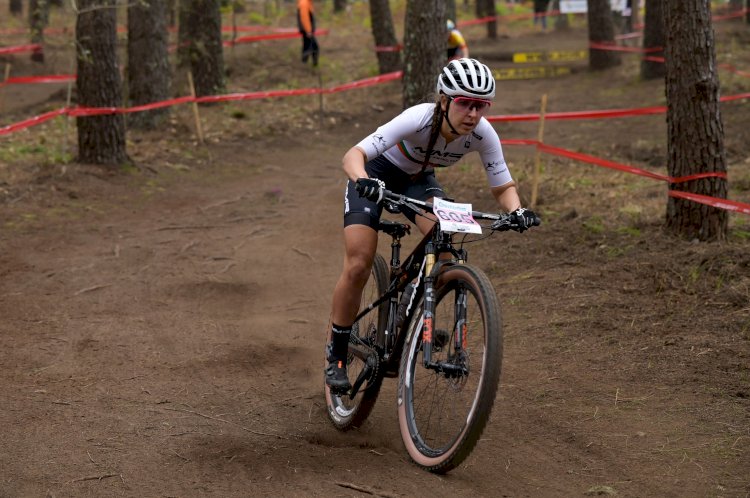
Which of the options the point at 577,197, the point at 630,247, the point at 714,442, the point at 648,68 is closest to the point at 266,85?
the point at 648,68

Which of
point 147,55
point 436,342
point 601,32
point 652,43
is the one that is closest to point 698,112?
point 436,342

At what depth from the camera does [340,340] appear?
5.52 metres

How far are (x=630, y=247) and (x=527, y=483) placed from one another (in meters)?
4.23

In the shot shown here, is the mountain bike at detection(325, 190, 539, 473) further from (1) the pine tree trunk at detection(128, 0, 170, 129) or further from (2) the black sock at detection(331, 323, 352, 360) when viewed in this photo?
(1) the pine tree trunk at detection(128, 0, 170, 129)

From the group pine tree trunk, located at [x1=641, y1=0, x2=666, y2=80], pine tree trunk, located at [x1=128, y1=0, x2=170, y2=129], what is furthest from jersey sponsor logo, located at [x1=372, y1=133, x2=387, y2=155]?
pine tree trunk, located at [x1=641, y1=0, x2=666, y2=80]

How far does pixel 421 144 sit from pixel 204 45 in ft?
46.2

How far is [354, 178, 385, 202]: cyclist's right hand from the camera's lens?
14.9ft

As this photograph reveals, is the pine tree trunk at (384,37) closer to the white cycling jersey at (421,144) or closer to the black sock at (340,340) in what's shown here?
the white cycling jersey at (421,144)

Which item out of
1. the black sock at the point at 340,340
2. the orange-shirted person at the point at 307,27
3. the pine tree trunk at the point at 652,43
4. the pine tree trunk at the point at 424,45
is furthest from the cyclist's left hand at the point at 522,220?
the orange-shirted person at the point at 307,27

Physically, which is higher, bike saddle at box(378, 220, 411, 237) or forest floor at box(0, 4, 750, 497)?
bike saddle at box(378, 220, 411, 237)

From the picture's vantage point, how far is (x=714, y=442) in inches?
195

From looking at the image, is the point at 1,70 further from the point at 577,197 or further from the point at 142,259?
the point at 577,197

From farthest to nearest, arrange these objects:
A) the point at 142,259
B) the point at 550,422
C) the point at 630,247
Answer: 1. the point at 142,259
2. the point at 630,247
3. the point at 550,422

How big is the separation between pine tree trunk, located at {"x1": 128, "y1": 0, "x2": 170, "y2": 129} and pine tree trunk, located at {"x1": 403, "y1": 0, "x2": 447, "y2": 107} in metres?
5.02
